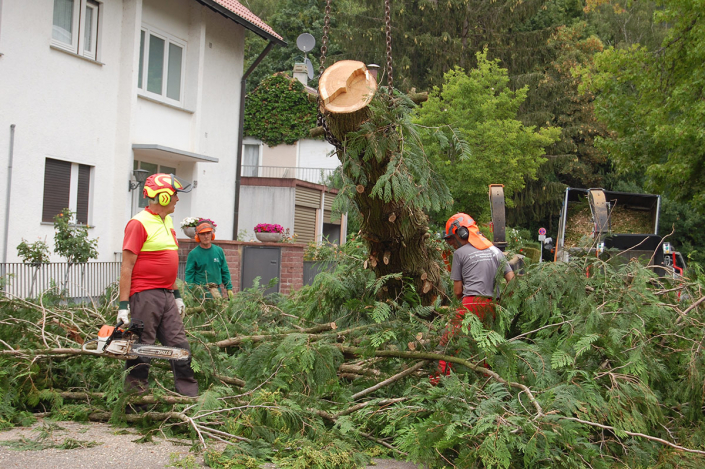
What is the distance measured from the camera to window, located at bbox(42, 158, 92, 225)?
12.6 m

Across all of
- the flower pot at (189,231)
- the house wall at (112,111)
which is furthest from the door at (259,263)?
the house wall at (112,111)

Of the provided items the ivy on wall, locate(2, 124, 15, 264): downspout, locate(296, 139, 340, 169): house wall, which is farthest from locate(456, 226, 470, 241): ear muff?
the ivy on wall

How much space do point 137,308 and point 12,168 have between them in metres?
8.02

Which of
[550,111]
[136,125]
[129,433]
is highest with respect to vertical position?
[550,111]

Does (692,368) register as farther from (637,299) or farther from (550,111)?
(550,111)

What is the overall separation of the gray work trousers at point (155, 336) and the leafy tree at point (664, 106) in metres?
13.6

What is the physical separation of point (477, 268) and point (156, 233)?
2573mm

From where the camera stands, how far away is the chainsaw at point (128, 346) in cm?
479

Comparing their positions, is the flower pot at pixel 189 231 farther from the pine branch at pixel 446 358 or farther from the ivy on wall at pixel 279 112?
the ivy on wall at pixel 279 112

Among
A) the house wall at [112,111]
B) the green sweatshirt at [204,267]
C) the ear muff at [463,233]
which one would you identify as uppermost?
the house wall at [112,111]

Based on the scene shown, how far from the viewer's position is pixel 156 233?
17.0 feet

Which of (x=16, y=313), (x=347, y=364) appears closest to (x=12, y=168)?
(x=16, y=313)

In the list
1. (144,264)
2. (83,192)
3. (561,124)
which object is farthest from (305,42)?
(144,264)

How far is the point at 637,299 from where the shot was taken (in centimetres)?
533
